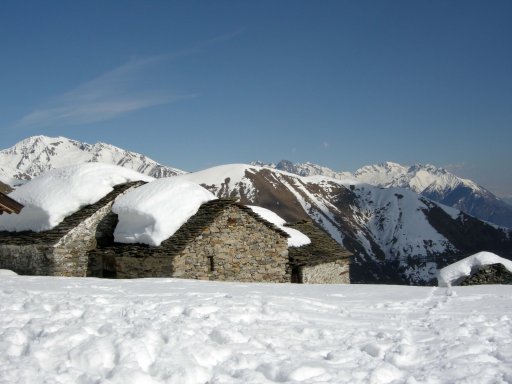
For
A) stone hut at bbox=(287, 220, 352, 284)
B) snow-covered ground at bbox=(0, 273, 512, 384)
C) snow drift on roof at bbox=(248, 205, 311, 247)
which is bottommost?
snow-covered ground at bbox=(0, 273, 512, 384)

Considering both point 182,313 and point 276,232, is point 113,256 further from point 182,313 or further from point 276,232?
point 182,313

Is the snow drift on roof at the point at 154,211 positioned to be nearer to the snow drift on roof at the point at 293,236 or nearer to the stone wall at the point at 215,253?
the stone wall at the point at 215,253

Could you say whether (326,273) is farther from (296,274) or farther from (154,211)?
(154,211)

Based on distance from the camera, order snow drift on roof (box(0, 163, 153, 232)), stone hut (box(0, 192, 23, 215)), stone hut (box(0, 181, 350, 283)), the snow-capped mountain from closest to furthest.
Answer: stone hut (box(0, 192, 23, 215)), stone hut (box(0, 181, 350, 283)), snow drift on roof (box(0, 163, 153, 232)), the snow-capped mountain

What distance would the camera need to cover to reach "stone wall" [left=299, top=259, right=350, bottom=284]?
76.8 feet

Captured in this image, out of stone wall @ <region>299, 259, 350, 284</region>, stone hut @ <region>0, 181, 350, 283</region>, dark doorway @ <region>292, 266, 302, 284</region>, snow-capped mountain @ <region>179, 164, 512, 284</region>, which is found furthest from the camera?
snow-capped mountain @ <region>179, 164, 512, 284</region>

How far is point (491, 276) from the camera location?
71.2ft

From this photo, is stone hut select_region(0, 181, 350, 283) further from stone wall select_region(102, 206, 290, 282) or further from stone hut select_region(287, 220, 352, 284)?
stone hut select_region(287, 220, 352, 284)

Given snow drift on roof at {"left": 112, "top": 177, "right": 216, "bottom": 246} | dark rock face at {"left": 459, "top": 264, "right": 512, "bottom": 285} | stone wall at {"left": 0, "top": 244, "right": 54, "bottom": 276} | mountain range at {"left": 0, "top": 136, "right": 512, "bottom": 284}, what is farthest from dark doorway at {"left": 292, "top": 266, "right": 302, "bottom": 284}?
mountain range at {"left": 0, "top": 136, "right": 512, "bottom": 284}

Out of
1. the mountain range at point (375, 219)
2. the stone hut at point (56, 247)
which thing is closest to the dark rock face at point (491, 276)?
the stone hut at point (56, 247)

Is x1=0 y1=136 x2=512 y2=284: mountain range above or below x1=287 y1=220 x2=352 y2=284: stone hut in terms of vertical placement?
above

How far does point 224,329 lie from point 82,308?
2638 mm

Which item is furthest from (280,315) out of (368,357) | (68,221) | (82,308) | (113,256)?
(68,221)

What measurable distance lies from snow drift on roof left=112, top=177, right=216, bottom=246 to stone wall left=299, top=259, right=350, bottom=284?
5980 millimetres
